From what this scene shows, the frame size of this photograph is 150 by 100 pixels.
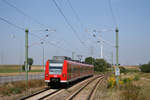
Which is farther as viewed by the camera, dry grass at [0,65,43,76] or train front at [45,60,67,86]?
dry grass at [0,65,43,76]

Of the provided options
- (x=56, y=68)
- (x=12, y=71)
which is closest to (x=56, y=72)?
(x=56, y=68)

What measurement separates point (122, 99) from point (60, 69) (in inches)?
426

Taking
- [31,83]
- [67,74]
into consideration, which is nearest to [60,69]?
[67,74]

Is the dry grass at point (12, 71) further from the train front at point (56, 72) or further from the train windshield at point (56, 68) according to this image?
the train windshield at point (56, 68)

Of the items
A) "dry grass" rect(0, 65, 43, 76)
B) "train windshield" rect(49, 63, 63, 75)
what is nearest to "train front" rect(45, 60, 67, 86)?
"train windshield" rect(49, 63, 63, 75)

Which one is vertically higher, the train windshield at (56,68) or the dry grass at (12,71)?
the train windshield at (56,68)

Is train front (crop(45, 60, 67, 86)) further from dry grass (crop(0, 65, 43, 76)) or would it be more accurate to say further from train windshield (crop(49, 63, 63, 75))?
dry grass (crop(0, 65, 43, 76))

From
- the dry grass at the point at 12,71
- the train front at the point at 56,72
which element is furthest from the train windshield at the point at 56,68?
the dry grass at the point at 12,71

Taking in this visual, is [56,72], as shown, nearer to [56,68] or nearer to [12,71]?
[56,68]

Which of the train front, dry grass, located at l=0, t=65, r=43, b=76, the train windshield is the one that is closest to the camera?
the train front

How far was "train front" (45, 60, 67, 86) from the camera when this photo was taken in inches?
947

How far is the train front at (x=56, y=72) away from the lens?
2405cm

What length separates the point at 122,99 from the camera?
1433 cm

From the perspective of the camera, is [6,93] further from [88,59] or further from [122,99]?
[88,59]
